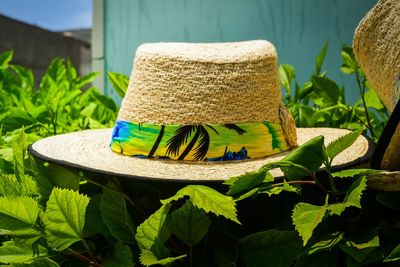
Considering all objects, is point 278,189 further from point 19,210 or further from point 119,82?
point 119,82

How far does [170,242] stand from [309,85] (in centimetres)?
88

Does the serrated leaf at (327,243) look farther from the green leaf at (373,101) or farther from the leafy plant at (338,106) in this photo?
the green leaf at (373,101)

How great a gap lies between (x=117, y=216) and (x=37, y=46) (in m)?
13.0

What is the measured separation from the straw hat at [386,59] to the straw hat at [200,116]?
0.24 meters

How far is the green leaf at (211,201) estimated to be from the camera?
61 centimetres

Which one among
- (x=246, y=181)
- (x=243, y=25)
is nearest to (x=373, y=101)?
(x=246, y=181)

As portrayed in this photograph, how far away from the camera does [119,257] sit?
73 cm

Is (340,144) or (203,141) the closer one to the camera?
(340,144)

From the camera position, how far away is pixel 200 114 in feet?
3.24

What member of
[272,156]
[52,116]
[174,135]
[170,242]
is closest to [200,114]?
[174,135]

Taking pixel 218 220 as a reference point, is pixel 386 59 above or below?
above

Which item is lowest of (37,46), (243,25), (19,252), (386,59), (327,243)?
(37,46)

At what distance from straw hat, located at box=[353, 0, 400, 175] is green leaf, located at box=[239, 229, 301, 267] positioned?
159 millimetres

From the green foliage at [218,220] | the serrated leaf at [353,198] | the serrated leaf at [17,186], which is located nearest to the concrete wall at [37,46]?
Answer: the serrated leaf at [17,186]
